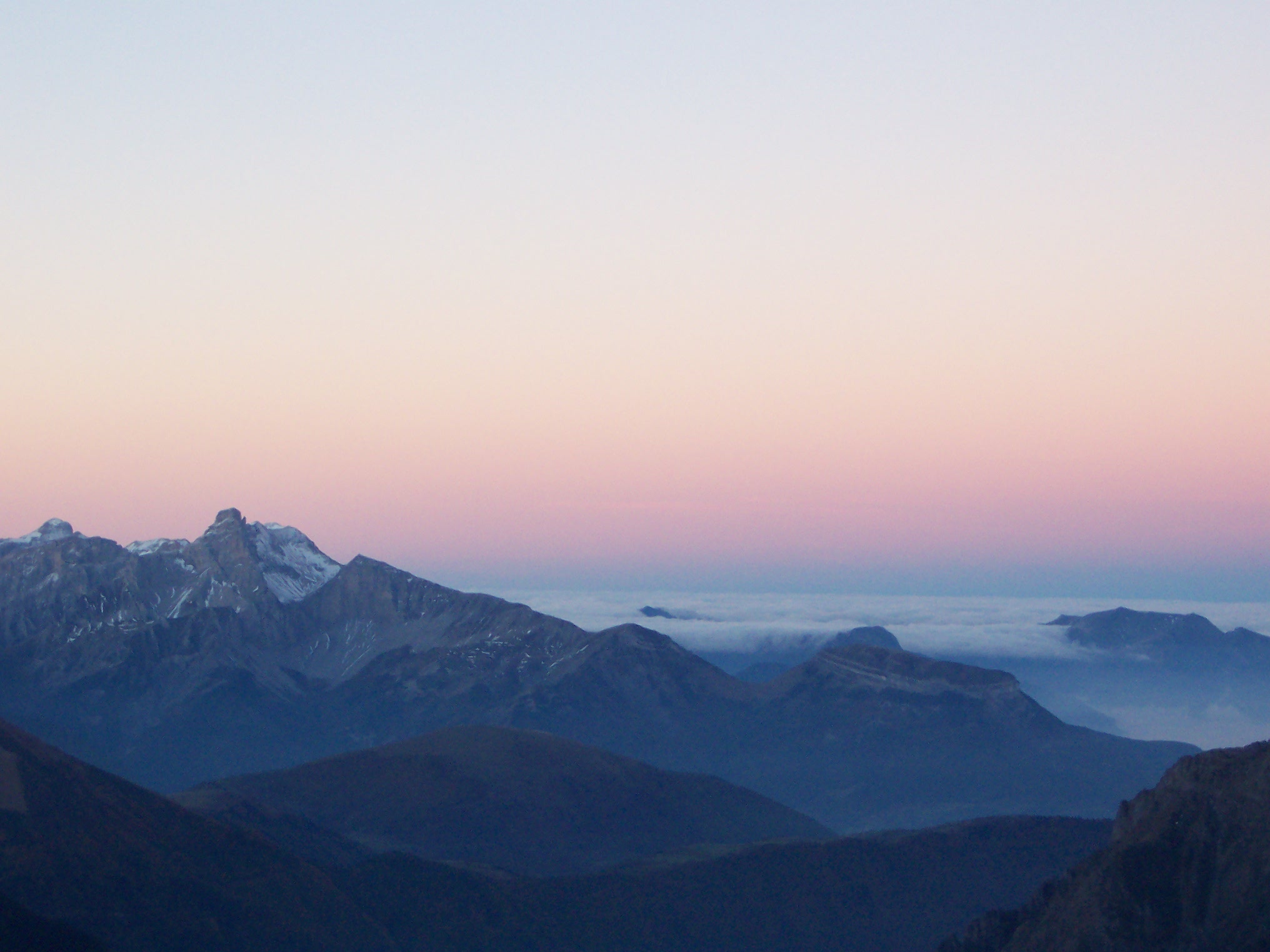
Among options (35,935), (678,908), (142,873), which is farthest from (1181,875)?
(678,908)

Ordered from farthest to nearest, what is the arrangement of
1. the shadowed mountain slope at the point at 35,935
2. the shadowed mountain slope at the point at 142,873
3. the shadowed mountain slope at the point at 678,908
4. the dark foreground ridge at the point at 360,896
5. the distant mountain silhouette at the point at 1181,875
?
the shadowed mountain slope at the point at 678,908
the dark foreground ridge at the point at 360,896
the shadowed mountain slope at the point at 142,873
the shadowed mountain slope at the point at 35,935
the distant mountain silhouette at the point at 1181,875

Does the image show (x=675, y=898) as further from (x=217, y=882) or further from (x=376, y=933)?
(x=217, y=882)

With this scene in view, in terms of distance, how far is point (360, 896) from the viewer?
179 m

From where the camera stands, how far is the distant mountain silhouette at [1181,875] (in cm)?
10312

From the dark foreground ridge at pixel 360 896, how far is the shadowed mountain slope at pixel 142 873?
7.3 inches

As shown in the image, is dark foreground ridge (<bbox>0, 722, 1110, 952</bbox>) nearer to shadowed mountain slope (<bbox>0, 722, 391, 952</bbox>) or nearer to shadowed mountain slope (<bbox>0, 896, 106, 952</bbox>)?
shadowed mountain slope (<bbox>0, 722, 391, 952</bbox>)

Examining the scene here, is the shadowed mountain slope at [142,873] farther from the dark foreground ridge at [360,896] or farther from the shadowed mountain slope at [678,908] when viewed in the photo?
the shadowed mountain slope at [678,908]

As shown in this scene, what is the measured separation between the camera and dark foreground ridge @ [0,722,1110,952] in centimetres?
13638

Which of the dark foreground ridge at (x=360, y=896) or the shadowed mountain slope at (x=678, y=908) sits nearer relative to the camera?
the dark foreground ridge at (x=360, y=896)

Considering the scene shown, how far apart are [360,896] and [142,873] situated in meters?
40.0

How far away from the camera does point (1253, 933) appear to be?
98375 millimetres

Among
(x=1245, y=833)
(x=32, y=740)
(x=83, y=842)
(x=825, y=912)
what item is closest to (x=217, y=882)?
(x=83, y=842)

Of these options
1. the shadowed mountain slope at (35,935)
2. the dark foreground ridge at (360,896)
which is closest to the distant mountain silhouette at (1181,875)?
the shadowed mountain slope at (35,935)

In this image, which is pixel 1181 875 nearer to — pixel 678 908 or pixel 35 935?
pixel 35 935
